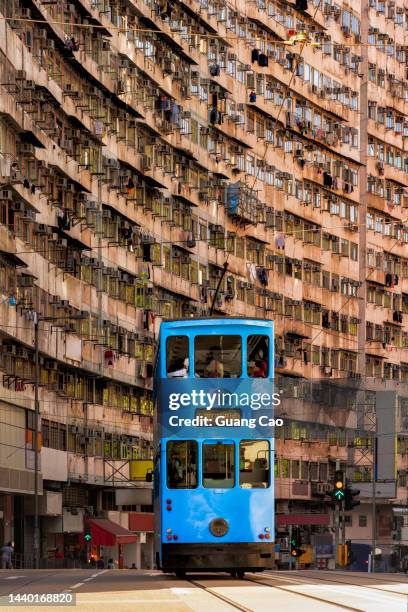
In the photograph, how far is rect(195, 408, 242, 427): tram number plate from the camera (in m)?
39.4

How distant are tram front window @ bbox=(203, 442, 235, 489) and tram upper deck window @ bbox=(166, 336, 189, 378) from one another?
5.49 feet

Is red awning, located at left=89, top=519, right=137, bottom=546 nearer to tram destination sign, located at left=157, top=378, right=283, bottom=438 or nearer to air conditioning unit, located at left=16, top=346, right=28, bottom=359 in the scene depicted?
air conditioning unit, located at left=16, top=346, right=28, bottom=359

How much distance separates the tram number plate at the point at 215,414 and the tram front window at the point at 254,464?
2.09 ft

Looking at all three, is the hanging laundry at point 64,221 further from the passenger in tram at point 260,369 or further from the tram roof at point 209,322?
the passenger in tram at point 260,369

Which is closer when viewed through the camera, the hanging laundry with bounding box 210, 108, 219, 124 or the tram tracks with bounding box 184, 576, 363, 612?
the tram tracks with bounding box 184, 576, 363, 612

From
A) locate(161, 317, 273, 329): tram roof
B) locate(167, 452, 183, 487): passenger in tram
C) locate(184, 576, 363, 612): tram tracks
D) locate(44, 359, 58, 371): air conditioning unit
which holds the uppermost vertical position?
locate(44, 359, 58, 371): air conditioning unit

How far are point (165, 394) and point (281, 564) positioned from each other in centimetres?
6877

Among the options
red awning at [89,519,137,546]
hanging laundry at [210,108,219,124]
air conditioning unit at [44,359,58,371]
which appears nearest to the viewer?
air conditioning unit at [44,359,58,371]

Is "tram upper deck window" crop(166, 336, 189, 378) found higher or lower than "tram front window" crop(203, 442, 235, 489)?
higher

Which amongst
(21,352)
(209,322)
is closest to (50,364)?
(21,352)

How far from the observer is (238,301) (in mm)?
101125

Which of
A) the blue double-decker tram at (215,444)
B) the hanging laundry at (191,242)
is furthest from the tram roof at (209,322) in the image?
the hanging laundry at (191,242)

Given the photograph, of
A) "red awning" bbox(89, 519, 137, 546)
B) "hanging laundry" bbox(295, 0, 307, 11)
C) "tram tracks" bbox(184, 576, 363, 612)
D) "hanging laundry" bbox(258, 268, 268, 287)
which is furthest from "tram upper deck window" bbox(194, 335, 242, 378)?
"hanging laundry" bbox(295, 0, 307, 11)

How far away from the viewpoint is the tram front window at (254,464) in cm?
3972
